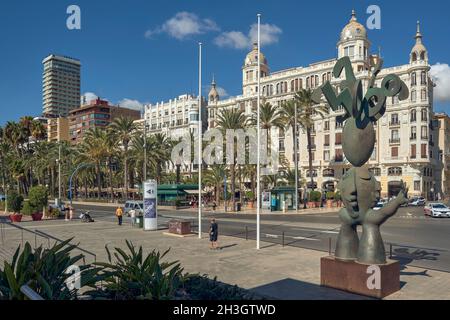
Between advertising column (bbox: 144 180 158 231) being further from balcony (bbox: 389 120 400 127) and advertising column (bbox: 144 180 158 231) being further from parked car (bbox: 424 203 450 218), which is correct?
balcony (bbox: 389 120 400 127)

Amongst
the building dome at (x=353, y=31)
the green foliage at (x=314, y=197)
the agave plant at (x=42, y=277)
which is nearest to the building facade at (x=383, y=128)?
the building dome at (x=353, y=31)

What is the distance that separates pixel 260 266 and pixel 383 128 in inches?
2562

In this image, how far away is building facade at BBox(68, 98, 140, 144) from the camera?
144625 millimetres

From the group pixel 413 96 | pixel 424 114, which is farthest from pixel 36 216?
pixel 424 114

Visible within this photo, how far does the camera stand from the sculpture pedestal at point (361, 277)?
1070 centimetres

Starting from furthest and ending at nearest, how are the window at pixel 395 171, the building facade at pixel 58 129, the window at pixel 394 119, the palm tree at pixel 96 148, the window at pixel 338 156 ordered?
the building facade at pixel 58 129
the window at pixel 338 156
the window at pixel 394 119
the window at pixel 395 171
the palm tree at pixel 96 148

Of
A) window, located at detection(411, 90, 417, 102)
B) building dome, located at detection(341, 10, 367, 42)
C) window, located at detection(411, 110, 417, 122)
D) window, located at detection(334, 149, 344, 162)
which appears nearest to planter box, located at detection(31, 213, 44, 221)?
window, located at detection(334, 149, 344, 162)

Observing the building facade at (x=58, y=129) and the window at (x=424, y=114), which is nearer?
the window at (x=424, y=114)

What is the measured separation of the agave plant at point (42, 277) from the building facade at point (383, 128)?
6348 cm

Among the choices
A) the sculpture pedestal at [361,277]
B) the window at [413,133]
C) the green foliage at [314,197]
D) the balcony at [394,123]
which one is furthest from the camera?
the balcony at [394,123]

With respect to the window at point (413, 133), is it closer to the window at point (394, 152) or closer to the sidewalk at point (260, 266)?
the window at point (394, 152)

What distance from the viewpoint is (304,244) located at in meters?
20.5
